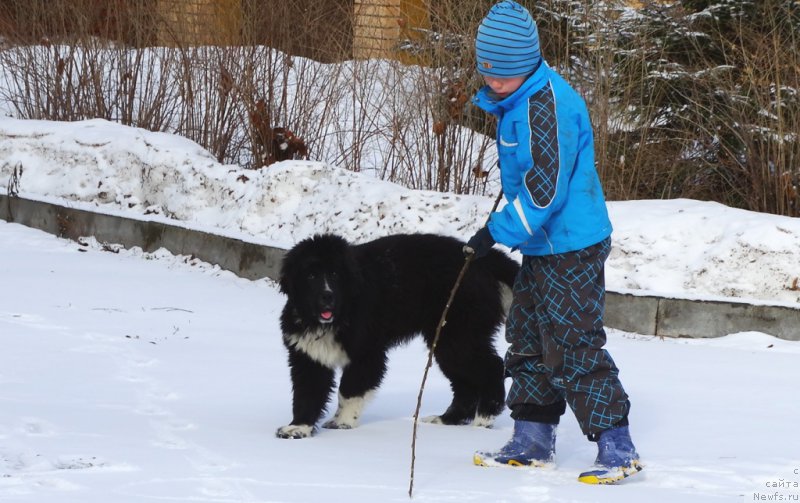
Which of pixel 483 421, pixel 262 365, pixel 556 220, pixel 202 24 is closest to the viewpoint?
pixel 556 220

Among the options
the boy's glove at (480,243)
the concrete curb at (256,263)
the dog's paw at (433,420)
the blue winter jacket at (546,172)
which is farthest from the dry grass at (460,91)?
the boy's glove at (480,243)

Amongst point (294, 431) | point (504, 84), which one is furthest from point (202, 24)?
point (504, 84)

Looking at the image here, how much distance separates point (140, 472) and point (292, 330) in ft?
4.05

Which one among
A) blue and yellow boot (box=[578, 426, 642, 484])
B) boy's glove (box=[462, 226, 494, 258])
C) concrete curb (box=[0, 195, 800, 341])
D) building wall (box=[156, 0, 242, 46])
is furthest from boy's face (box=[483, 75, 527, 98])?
building wall (box=[156, 0, 242, 46])

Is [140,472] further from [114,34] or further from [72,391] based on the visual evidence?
[114,34]

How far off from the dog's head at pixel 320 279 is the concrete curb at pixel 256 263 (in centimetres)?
303

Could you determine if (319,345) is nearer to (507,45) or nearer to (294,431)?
(294,431)

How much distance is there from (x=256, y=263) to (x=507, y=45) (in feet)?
17.6

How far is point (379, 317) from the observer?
18.7ft

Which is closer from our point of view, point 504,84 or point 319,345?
point 504,84

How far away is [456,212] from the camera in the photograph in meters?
9.23

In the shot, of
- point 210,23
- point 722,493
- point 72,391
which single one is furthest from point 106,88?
point 722,493

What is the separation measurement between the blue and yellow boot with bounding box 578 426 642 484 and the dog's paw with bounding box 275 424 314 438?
1.41 m

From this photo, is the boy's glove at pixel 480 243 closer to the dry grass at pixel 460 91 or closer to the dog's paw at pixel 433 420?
the dog's paw at pixel 433 420
